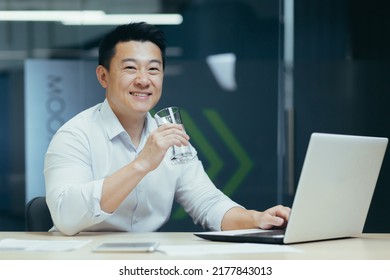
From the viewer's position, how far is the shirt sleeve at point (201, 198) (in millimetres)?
2742

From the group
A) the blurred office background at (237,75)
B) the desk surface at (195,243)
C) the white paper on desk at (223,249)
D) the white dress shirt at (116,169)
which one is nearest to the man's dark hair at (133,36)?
the white dress shirt at (116,169)

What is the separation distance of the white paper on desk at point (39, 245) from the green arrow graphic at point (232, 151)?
307 centimetres

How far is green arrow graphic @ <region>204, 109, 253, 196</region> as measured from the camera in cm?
Result: 520

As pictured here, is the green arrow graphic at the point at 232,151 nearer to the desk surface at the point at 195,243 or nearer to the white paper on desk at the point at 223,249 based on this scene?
the desk surface at the point at 195,243

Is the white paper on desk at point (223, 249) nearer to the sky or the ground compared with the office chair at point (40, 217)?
nearer to the sky

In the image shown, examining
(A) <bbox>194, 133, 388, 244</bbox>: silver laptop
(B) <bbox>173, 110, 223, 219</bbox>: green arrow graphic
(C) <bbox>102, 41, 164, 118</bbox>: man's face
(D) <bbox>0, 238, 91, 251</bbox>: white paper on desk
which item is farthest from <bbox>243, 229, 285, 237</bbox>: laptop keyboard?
(B) <bbox>173, 110, 223, 219</bbox>: green arrow graphic

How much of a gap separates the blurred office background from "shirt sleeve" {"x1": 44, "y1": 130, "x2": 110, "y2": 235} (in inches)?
97.6

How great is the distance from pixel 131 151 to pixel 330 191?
1.05 meters

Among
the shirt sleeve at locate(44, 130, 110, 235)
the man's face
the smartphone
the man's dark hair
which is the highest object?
the man's dark hair

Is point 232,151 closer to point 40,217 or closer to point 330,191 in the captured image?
point 40,217

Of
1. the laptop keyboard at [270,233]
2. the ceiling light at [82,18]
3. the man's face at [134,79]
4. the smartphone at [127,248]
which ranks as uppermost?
the ceiling light at [82,18]

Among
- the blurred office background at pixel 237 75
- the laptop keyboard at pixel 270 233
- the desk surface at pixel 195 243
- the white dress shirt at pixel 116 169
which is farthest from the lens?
the blurred office background at pixel 237 75

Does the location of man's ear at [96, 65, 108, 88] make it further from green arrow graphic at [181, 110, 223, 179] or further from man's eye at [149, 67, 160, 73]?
green arrow graphic at [181, 110, 223, 179]
